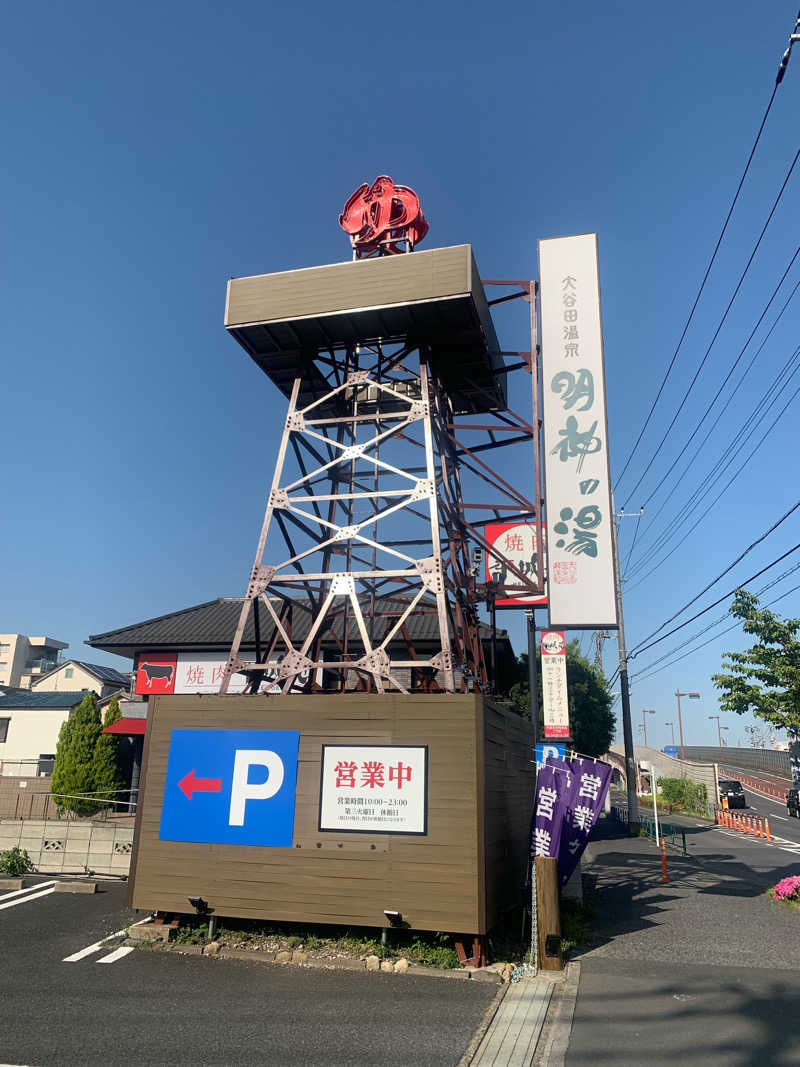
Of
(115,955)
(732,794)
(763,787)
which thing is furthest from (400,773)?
(763,787)

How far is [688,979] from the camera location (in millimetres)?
10109

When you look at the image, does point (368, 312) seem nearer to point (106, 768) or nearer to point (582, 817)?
point (582, 817)

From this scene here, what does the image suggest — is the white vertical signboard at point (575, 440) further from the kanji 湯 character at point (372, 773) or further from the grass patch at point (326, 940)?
the grass patch at point (326, 940)

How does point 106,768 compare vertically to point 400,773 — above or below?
below

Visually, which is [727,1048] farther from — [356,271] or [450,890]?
[356,271]

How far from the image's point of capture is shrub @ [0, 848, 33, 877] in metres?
17.9

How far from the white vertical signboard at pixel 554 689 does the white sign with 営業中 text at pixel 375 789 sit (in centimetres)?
1239

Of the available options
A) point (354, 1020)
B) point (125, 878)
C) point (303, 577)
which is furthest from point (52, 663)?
point (354, 1020)

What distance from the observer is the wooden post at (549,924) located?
10.6 metres

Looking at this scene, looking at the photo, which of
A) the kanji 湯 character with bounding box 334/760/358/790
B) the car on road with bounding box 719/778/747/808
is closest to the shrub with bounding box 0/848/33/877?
the kanji 湯 character with bounding box 334/760/358/790

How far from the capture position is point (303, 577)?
47.9ft

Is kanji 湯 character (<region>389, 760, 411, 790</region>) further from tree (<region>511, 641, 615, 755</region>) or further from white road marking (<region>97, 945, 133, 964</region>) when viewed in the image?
tree (<region>511, 641, 615, 755</region>)

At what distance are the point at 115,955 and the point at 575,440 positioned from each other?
13253 mm

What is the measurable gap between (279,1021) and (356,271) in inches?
530
